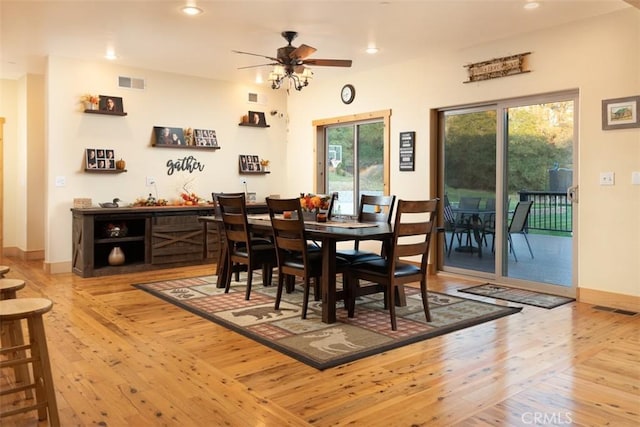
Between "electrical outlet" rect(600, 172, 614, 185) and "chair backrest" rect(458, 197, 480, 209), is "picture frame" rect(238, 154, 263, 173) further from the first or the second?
"electrical outlet" rect(600, 172, 614, 185)

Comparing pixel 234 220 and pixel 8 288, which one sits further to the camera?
pixel 234 220

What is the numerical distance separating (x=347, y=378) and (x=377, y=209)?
2.33 m

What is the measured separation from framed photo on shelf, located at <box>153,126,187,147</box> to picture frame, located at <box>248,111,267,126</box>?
117 centimetres

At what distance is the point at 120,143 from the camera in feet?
22.0

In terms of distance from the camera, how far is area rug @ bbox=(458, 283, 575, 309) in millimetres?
4695

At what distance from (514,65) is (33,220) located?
6750 mm

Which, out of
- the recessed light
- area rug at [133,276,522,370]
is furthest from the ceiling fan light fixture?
area rug at [133,276,522,370]

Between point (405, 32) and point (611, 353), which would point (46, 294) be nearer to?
point (405, 32)

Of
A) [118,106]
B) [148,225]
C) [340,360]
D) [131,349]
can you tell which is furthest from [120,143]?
[340,360]

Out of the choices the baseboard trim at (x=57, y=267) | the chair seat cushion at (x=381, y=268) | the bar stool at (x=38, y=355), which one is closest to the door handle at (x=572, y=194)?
the chair seat cushion at (x=381, y=268)

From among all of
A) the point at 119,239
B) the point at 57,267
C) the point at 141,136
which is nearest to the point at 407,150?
the point at 141,136

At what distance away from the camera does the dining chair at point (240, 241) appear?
15.3 ft

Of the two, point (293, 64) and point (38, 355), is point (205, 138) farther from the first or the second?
point (38, 355)

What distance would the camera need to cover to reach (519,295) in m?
5.00
